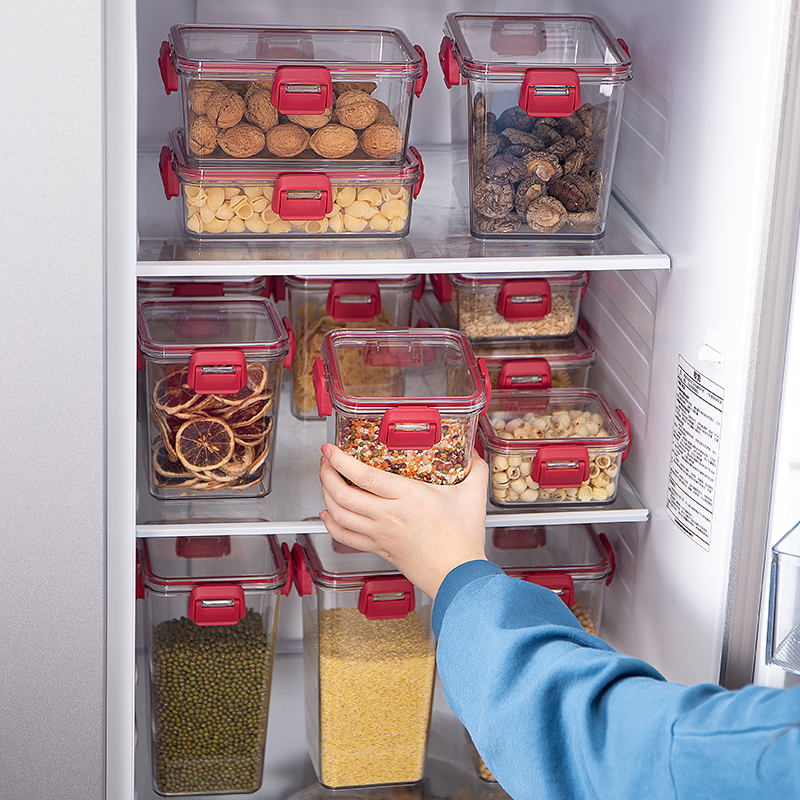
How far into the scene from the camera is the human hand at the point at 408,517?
3.80 feet

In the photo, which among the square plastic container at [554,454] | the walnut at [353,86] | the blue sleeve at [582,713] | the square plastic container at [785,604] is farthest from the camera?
the square plastic container at [554,454]

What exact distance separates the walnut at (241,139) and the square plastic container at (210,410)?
25 cm

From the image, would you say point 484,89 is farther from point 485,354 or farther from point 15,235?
point 15,235

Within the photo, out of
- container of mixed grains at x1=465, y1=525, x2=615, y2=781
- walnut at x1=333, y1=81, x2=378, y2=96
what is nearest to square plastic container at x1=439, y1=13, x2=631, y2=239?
walnut at x1=333, y1=81, x2=378, y2=96

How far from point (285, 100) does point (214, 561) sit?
73 cm

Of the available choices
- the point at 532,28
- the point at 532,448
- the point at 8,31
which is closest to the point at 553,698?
the point at 532,448

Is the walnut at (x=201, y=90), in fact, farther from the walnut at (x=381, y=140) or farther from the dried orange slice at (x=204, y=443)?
the dried orange slice at (x=204, y=443)

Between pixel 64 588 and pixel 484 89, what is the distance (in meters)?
0.78

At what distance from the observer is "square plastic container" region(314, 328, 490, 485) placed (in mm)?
1267

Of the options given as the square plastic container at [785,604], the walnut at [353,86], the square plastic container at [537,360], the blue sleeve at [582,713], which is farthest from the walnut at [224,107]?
the square plastic container at [785,604]

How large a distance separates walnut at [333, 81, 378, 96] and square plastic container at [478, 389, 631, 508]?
1.56ft

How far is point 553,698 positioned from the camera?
2.90ft

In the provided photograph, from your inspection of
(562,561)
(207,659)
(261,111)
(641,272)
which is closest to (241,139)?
(261,111)

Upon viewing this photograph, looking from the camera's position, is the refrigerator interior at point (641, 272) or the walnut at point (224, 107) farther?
the walnut at point (224, 107)
